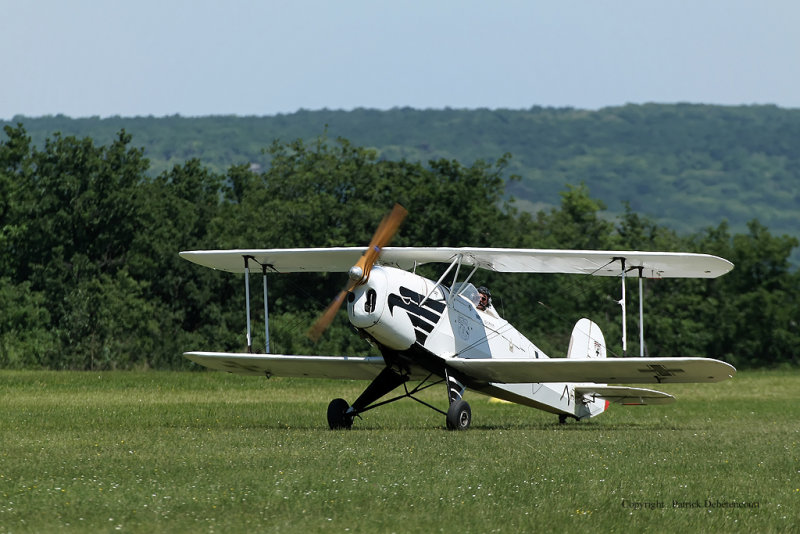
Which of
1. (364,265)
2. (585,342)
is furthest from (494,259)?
(585,342)

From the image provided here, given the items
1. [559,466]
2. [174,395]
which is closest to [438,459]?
[559,466]

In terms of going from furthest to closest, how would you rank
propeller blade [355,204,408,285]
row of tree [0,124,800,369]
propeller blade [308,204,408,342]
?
row of tree [0,124,800,369], propeller blade [355,204,408,285], propeller blade [308,204,408,342]

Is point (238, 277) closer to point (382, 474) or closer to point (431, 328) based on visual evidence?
point (431, 328)

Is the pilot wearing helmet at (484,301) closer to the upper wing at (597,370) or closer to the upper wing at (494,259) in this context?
the upper wing at (494,259)

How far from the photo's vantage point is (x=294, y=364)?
19469mm

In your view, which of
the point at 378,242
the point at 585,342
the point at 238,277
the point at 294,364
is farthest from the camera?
the point at 238,277

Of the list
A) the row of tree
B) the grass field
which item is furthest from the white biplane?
the row of tree

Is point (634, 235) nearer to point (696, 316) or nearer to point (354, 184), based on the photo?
point (696, 316)

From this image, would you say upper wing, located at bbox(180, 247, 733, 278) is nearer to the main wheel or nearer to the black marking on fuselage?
the black marking on fuselage

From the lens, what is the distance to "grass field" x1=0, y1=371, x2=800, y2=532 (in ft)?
31.3

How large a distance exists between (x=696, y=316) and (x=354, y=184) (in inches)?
766

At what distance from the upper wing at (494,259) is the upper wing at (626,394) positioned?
2.16 m

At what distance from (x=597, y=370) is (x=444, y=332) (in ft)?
7.77

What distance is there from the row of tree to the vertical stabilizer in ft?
70.3
